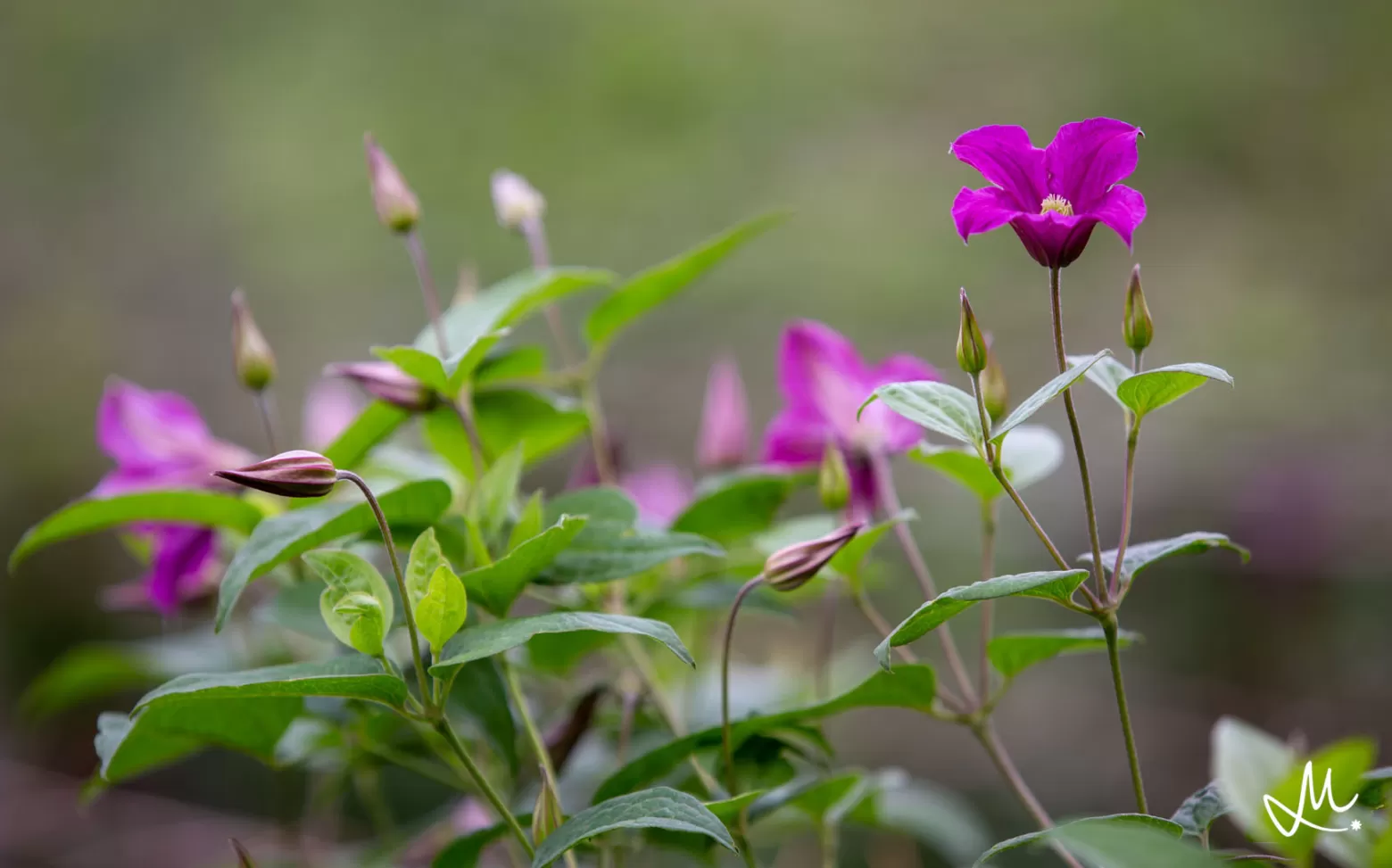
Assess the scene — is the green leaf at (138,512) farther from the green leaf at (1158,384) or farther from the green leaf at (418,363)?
the green leaf at (1158,384)

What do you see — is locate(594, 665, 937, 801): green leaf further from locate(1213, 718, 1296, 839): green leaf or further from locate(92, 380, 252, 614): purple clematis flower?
locate(92, 380, 252, 614): purple clematis flower

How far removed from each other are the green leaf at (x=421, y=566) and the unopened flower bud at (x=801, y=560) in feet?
0.33

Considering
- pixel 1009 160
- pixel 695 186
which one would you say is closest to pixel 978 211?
pixel 1009 160

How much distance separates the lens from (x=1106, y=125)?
0.29 m

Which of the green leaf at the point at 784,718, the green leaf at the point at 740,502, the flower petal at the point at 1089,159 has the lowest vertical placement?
the green leaf at the point at 784,718

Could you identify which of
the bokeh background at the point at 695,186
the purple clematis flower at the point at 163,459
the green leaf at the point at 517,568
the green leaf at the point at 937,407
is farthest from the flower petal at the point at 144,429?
the bokeh background at the point at 695,186

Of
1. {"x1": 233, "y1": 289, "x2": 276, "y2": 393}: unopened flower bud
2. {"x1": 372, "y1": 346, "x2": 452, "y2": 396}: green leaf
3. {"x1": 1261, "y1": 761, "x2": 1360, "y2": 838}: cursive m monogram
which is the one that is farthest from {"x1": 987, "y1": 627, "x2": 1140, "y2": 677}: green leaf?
{"x1": 233, "y1": 289, "x2": 276, "y2": 393}: unopened flower bud

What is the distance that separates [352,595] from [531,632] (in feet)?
0.19

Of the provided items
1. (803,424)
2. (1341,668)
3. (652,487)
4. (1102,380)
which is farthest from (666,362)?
(1102,380)

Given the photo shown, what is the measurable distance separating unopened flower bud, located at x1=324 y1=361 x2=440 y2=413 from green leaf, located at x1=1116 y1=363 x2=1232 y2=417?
23cm

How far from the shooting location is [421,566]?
307 millimetres

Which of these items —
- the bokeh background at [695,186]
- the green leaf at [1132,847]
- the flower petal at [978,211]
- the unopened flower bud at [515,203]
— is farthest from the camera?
the bokeh background at [695,186]

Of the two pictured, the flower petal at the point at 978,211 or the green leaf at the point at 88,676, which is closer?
the flower petal at the point at 978,211

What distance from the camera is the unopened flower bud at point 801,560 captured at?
32 centimetres
